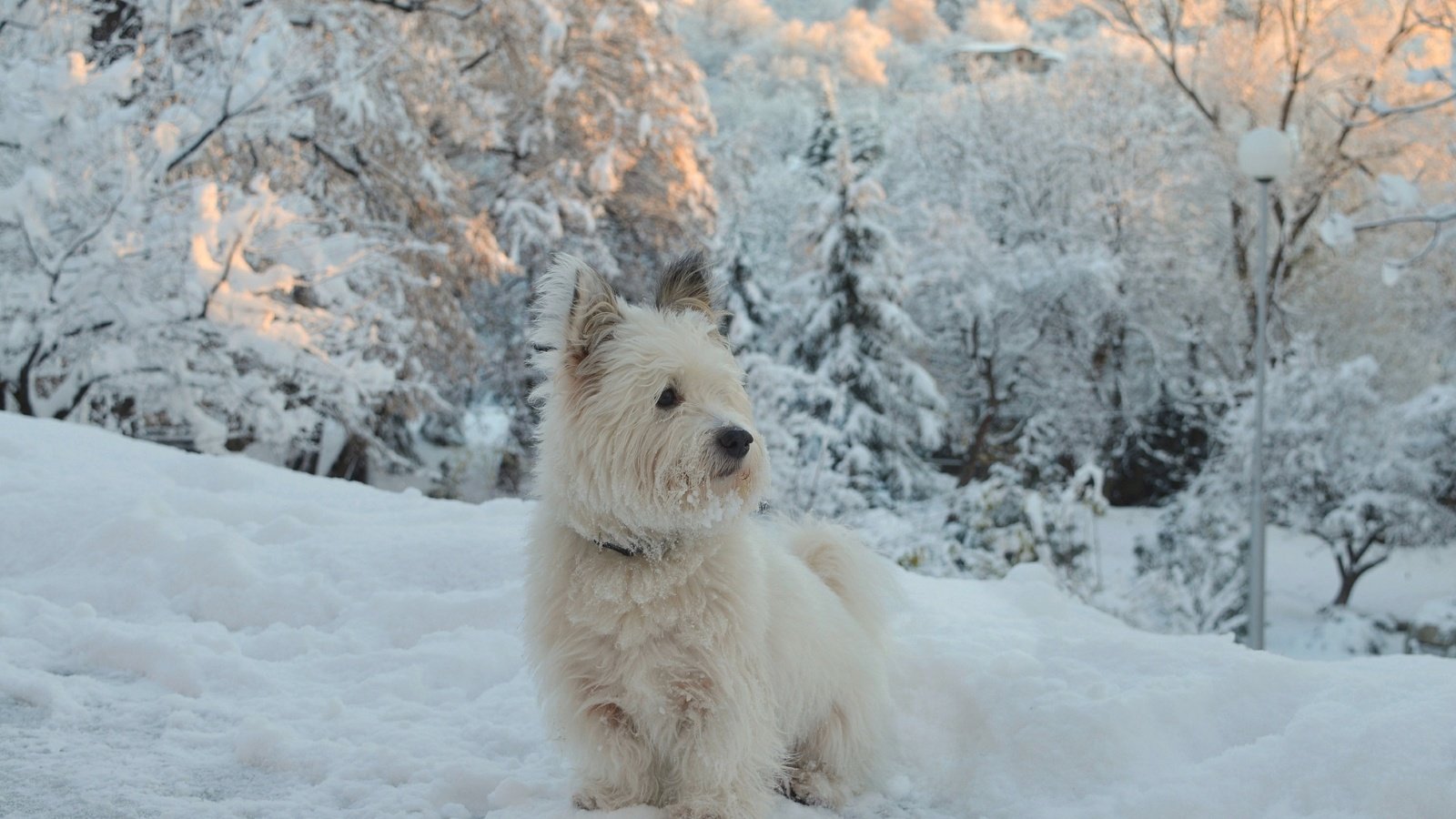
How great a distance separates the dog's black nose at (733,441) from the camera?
308 cm

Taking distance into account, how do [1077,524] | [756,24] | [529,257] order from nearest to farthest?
1. [1077,524]
2. [529,257]
3. [756,24]

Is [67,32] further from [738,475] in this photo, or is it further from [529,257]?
[738,475]

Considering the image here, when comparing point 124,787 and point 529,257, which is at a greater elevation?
point 529,257

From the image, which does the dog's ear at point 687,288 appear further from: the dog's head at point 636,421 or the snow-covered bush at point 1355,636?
the snow-covered bush at point 1355,636

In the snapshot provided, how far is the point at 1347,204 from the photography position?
26.9 meters

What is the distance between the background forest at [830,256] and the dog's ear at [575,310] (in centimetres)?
309

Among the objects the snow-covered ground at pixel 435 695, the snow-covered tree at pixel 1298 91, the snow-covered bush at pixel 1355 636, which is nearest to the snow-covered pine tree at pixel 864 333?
the snow-covered bush at pixel 1355 636

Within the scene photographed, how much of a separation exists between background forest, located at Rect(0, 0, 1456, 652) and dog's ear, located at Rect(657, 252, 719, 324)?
2747mm

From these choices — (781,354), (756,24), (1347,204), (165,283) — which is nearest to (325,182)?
(165,283)

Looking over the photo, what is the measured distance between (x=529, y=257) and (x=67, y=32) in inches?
338

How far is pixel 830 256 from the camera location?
67.2 ft

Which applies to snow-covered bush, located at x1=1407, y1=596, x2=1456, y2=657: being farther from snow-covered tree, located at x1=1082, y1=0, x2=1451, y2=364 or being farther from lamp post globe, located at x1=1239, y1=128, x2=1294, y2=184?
snow-covered tree, located at x1=1082, y1=0, x2=1451, y2=364

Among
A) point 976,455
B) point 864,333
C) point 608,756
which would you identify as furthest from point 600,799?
point 976,455

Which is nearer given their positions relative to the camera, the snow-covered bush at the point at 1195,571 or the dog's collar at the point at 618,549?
the dog's collar at the point at 618,549
